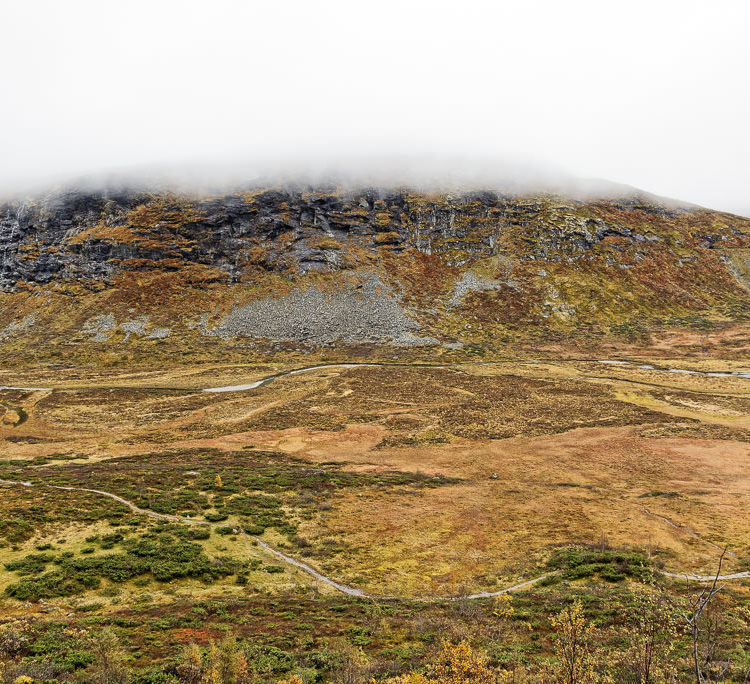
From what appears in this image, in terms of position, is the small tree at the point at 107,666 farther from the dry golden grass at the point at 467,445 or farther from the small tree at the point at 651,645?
the small tree at the point at 651,645

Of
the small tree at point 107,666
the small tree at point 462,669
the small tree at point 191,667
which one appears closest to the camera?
the small tree at point 462,669

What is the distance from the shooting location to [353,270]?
117m

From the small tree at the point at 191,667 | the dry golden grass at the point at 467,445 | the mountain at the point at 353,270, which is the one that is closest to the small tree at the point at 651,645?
the dry golden grass at the point at 467,445

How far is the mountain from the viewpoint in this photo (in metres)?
97.6

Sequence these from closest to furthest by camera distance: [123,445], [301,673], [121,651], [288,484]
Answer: [301,673], [121,651], [288,484], [123,445]

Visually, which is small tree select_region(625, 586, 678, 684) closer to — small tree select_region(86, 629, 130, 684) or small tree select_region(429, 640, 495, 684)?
small tree select_region(429, 640, 495, 684)

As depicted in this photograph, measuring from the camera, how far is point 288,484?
2912cm

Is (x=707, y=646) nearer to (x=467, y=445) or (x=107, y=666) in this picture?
(x=107, y=666)

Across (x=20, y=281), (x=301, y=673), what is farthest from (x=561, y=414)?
(x=20, y=281)

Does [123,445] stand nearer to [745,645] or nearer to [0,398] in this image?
[0,398]

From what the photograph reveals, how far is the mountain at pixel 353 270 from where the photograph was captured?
97562 mm

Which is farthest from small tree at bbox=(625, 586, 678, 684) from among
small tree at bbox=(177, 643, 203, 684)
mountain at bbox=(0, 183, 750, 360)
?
mountain at bbox=(0, 183, 750, 360)

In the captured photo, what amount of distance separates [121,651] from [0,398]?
68.4 metres

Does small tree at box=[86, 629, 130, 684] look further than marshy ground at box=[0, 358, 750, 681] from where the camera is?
No
